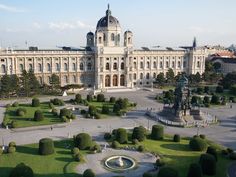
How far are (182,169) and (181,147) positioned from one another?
26.1 ft

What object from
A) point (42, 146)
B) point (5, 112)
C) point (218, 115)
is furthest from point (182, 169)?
point (5, 112)

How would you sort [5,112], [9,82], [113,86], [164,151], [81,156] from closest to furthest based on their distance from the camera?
[81,156], [164,151], [5,112], [9,82], [113,86]

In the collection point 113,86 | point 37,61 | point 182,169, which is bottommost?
point 182,169

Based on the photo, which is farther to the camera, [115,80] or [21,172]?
[115,80]

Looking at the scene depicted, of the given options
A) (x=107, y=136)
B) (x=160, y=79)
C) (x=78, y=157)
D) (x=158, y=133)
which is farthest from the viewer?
(x=160, y=79)

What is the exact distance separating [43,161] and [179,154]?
16.6 metres

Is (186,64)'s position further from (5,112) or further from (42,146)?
(42,146)

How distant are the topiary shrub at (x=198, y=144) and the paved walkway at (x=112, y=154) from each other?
6.27m

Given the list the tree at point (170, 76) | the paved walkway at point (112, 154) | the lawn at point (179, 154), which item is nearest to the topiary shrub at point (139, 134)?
the lawn at point (179, 154)

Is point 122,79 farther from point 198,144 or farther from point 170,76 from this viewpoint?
point 198,144

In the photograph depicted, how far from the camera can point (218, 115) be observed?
204 feet

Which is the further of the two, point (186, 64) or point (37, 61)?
point (186, 64)

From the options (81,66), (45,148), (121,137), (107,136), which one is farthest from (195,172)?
(81,66)

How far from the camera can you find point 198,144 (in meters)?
41.5
